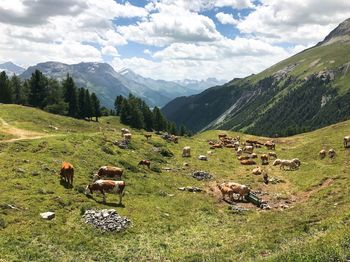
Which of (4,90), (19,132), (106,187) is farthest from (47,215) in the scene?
(4,90)

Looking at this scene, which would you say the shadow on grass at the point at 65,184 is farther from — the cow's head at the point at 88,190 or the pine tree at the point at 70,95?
the pine tree at the point at 70,95

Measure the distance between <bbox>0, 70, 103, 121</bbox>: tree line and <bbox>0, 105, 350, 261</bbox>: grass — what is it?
61.9m

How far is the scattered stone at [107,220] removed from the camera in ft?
103

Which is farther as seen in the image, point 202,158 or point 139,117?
point 139,117

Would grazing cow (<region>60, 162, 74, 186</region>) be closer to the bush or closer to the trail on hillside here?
the trail on hillside

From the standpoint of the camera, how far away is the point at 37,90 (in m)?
118

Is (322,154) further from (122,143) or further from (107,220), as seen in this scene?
(107,220)

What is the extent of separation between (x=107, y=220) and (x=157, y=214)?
595 centimetres

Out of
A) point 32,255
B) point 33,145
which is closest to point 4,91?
point 33,145

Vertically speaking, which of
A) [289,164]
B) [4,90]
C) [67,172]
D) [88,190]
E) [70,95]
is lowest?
[289,164]

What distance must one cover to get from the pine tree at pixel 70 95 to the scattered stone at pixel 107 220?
320ft

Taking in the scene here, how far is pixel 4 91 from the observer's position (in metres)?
117

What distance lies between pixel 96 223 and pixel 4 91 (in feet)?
322

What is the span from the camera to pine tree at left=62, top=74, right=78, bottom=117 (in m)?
126
